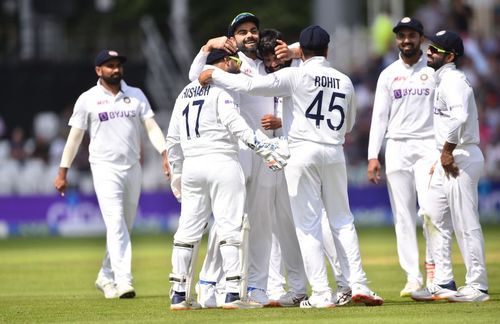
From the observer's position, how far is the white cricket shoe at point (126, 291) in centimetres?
1433

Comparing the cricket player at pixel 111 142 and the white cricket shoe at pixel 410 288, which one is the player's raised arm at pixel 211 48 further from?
the white cricket shoe at pixel 410 288

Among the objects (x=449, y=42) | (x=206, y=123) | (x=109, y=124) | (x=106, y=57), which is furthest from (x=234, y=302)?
(x=106, y=57)

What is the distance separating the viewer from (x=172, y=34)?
31812 mm

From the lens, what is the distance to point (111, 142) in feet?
49.2

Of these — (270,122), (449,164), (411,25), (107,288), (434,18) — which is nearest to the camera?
(449,164)

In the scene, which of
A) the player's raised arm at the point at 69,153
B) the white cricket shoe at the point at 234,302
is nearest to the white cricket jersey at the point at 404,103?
the white cricket shoe at the point at 234,302

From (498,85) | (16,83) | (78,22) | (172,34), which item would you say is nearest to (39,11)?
(16,83)

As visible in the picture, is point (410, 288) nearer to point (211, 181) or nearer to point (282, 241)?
point (282, 241)

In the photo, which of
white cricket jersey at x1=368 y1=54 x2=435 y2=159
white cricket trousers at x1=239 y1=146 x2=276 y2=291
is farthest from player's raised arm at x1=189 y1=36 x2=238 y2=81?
white cricket jersey at x1=368 y1=54 x2=435 y2=159

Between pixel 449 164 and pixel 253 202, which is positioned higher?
pixel 449 164

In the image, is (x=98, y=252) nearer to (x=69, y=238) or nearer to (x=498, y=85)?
(x=69, y=238)

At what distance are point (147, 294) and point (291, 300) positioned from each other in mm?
2380

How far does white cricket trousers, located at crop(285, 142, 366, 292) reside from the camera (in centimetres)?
1238

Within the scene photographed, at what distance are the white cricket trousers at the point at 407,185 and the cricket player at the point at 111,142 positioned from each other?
2.65 m
